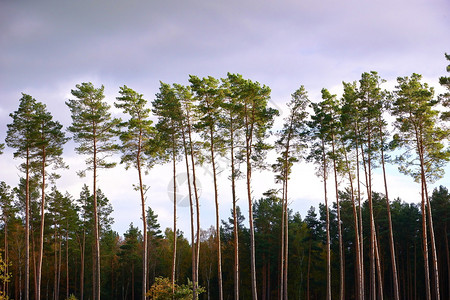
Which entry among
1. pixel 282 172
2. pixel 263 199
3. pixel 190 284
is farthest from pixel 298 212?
pixel 190 284

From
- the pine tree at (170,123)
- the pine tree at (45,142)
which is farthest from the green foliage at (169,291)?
the pine tree at (45,142)

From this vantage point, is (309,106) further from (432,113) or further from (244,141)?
(432,113)

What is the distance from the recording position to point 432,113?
69.9ft

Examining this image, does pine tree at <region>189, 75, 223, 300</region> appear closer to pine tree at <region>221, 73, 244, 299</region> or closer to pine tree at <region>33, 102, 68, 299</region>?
pine tree at <region>221, 73, 244, 299</region>

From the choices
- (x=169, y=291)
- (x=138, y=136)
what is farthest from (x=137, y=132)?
(x=169, y=291)

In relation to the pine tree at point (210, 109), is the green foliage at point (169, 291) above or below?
below

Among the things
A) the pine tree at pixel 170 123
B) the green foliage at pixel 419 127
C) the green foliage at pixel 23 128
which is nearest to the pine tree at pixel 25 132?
the green foliage at pixel 23 128

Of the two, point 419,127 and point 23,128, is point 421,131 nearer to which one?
point 419,127

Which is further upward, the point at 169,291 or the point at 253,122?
the point at 253,122

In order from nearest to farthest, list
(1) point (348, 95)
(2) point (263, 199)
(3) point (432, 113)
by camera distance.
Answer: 1. (3) point (432, 113)
2. (1) point (348, 95)
3. (2) point (263, 199)

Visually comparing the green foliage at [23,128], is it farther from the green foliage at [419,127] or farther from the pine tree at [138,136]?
the green foliage at [419,127]

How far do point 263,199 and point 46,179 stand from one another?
2776 cm

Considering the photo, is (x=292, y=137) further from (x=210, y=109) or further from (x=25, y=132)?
(x=25, y=132)

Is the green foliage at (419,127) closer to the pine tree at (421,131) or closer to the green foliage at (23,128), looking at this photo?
the pine tree at (421,131)
